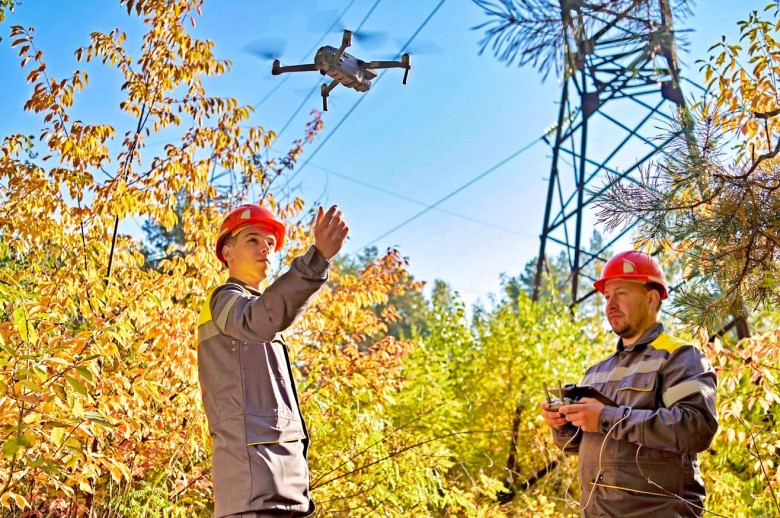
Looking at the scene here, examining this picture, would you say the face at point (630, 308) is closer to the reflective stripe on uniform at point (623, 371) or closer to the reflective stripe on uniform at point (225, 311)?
the reflective stripe on uniform at point (623, 371)

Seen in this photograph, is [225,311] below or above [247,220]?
below

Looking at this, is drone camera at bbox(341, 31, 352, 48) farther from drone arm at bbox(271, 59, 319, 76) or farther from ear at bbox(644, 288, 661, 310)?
ear at bbox(644, 288, 661, 310)

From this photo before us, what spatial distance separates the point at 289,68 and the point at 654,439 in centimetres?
212

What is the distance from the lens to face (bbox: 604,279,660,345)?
3500 millimetres

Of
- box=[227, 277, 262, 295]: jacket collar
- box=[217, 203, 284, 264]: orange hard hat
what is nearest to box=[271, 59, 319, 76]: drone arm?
box=[217, 203, 284, 264]: orange hard hat

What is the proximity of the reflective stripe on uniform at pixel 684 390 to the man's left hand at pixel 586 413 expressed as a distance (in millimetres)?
254

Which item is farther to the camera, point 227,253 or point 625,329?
point 625,329

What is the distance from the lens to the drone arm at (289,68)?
3.30 meters

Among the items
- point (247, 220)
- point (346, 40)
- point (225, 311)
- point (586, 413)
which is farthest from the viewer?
point (346, 40)

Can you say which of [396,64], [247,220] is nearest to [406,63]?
[396,64]

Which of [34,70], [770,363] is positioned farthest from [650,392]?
[34,70]

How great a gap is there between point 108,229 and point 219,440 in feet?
10.1

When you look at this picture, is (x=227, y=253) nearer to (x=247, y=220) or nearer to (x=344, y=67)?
(x=247, y=220)

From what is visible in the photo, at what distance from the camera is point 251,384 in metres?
2.59
